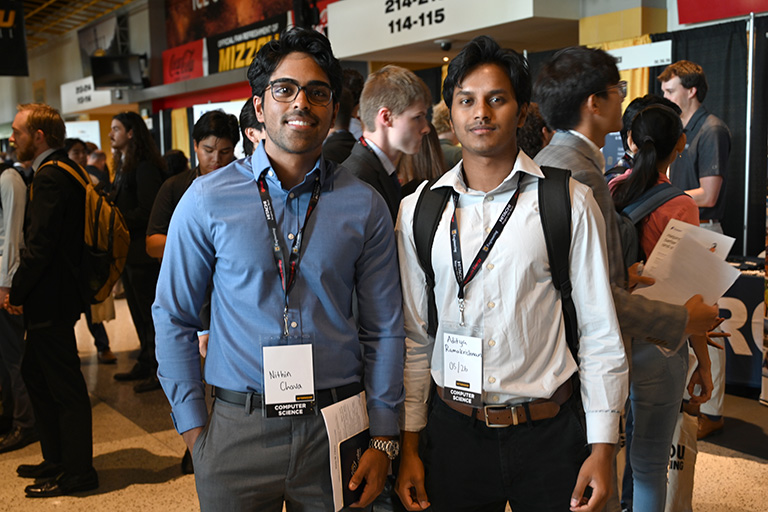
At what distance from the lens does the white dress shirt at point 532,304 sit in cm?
143

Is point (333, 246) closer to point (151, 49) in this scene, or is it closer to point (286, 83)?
point (286, 83)

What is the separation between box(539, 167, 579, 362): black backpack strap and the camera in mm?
1417

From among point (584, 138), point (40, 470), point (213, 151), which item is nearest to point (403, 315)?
point (584, 138)

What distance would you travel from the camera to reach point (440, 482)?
1524 mm

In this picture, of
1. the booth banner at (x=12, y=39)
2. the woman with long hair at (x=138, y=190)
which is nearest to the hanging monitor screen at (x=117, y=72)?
the booth banner at (x=12, y=39)

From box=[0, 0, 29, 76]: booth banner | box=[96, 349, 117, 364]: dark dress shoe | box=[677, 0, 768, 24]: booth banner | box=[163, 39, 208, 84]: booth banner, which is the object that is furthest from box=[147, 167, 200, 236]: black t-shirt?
box=[163, 39, 208, 84]: booth banner

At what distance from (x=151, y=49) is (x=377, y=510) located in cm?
1447

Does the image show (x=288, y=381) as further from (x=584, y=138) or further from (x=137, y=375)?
(x=137, y=375)

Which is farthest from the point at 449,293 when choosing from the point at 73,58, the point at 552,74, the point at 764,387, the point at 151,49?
the point at 73,58

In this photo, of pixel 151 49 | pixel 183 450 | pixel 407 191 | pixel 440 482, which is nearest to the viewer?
pixel 440 482

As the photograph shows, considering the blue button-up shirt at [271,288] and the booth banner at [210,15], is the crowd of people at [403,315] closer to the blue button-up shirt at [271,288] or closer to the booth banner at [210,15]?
the blue button-up shirt at [271,288]

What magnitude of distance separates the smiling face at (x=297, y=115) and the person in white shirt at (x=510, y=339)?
0.99ft

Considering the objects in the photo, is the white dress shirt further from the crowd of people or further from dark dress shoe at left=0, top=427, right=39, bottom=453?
dark dress shoe at left=0, top=427, right=39, bottom=453

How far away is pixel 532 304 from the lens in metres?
1.44
